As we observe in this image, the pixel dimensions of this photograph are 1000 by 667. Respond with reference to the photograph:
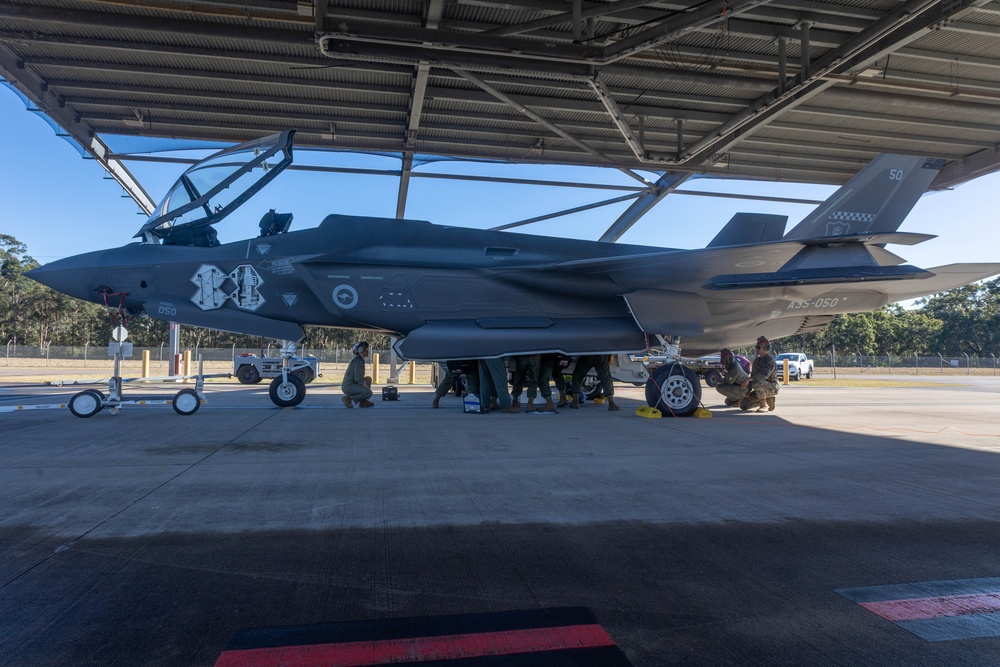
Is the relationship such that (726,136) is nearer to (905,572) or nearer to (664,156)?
(664,156)

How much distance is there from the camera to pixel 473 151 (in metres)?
13.7

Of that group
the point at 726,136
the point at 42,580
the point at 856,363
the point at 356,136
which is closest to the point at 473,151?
the point at 356,136

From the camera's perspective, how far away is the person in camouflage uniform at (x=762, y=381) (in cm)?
1062

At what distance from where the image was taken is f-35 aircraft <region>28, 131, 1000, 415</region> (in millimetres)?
9586

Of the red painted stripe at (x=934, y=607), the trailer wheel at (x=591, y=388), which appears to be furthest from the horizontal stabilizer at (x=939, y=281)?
the red painted stripe at (x=934, y=607)

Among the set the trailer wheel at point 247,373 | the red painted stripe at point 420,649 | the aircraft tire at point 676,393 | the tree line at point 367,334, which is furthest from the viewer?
the tree line at point 367,334

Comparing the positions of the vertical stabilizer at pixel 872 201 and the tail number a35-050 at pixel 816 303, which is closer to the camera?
the vertical stabilizer at pixel 872 201

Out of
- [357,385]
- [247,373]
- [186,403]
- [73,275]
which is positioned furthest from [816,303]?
Answer: [247,373]

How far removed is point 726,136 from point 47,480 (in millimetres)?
13076

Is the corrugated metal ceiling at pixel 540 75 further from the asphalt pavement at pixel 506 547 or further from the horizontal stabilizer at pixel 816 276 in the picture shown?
the asphalt pavement at pixel 506 547

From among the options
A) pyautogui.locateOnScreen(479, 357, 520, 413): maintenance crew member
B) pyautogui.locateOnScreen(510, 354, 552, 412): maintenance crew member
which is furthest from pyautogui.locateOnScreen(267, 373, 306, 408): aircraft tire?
pyautogui.locateOnScreen(510, 354, 552, 412): maintenance crew member

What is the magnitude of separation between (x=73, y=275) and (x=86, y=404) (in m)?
2.14

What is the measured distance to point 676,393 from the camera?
9.80 m

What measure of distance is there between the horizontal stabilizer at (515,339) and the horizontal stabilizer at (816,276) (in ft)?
6.13
